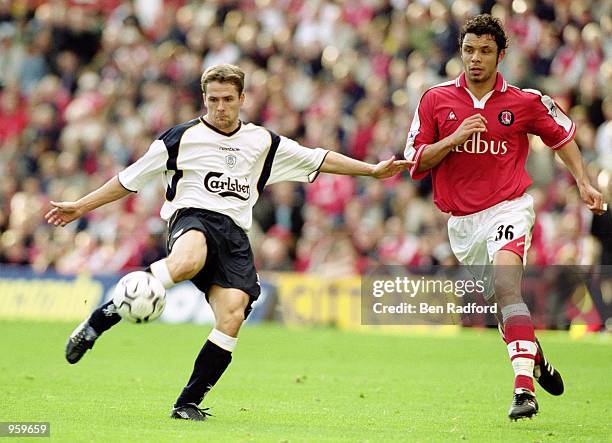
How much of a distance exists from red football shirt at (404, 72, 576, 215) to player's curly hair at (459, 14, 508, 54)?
368 mm

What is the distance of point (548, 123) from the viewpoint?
31.8 feet

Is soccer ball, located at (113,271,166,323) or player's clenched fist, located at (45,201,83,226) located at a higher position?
player's clenched fist, located at (45,201,83,226)

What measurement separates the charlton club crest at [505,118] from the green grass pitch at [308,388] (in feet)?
7.93

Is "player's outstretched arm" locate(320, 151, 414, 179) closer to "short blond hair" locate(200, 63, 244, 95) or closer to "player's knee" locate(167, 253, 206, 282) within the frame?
"short blond hair" locate(200, 63, 244, 95)

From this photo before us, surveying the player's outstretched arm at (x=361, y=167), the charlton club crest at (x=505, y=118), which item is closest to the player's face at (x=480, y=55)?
the charlton club crest at (x=505, y=118)

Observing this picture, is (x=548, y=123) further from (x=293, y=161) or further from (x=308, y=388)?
(x=308, y=388)

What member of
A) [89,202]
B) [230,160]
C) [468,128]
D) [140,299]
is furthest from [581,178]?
[89,202]

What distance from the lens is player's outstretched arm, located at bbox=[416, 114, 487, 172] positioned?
9.27 m

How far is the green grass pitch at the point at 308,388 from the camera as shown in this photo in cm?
855

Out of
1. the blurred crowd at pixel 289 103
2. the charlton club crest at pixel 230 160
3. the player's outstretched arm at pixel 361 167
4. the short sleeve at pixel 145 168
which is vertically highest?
the blurred crowd at pixel 289 103

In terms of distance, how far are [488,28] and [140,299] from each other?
11.7 ft

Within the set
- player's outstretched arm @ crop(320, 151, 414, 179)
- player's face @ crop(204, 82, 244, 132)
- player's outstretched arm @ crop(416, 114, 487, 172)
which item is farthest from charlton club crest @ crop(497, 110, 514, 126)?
player's face @ crop(204, 82, 244, 132)

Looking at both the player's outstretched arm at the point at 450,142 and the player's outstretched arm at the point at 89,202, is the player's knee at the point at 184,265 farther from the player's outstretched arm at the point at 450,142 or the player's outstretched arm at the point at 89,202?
the player's outstretched arm at the point at 450,142

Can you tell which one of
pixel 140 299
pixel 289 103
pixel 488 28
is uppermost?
pixel 289 103
